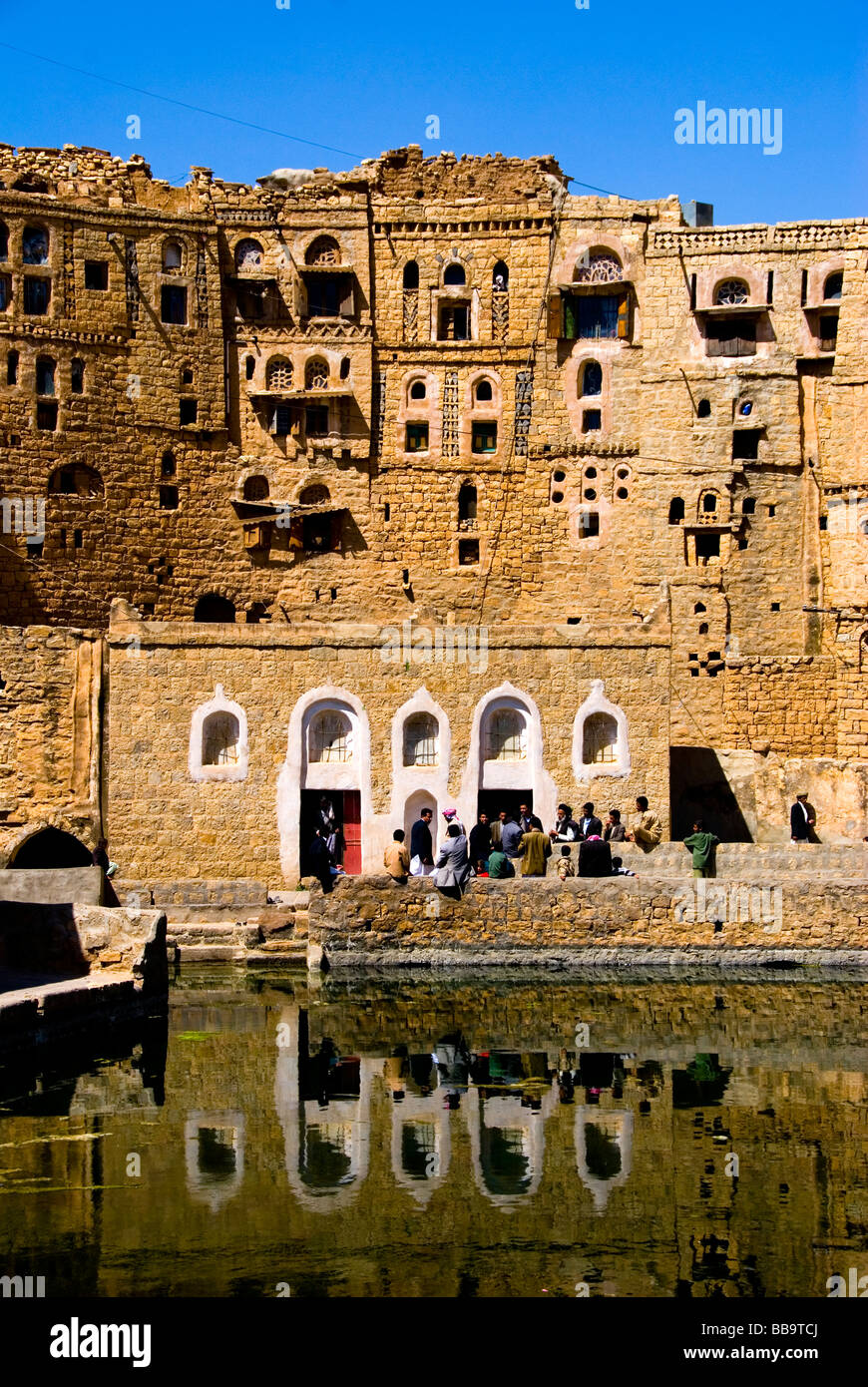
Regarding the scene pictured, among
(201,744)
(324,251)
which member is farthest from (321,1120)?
(324,251)

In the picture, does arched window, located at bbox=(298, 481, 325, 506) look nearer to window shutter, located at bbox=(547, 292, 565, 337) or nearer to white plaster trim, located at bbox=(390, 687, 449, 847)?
window shutter, located at bbox=(547, 292, 565, 337)

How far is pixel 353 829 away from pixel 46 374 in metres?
16.8

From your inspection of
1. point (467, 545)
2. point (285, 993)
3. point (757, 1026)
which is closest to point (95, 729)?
point (285, 993)

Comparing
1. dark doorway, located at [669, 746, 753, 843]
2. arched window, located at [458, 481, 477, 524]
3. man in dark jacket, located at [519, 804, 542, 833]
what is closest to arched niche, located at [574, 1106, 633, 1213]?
man in dark jacket, located at [519, 804, 542, 833]

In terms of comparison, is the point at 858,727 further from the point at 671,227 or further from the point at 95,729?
the point at 95,729

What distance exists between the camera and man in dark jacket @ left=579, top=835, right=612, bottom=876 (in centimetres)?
2103

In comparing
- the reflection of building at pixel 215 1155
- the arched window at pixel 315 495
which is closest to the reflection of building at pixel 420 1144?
the reflection of building at pixel 215 1155

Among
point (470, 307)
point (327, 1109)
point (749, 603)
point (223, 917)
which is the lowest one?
point (327, 1109)

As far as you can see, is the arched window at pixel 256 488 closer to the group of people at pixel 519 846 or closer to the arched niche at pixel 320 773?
the arched niche at pixel 320 773

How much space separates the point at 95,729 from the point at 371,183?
63.2 feet

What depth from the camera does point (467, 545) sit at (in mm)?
39281

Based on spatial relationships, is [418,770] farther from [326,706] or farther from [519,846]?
[519,846]

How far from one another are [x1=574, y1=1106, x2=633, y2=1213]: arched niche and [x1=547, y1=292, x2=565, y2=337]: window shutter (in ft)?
90.2

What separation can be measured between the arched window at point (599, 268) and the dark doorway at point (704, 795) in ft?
44.1
